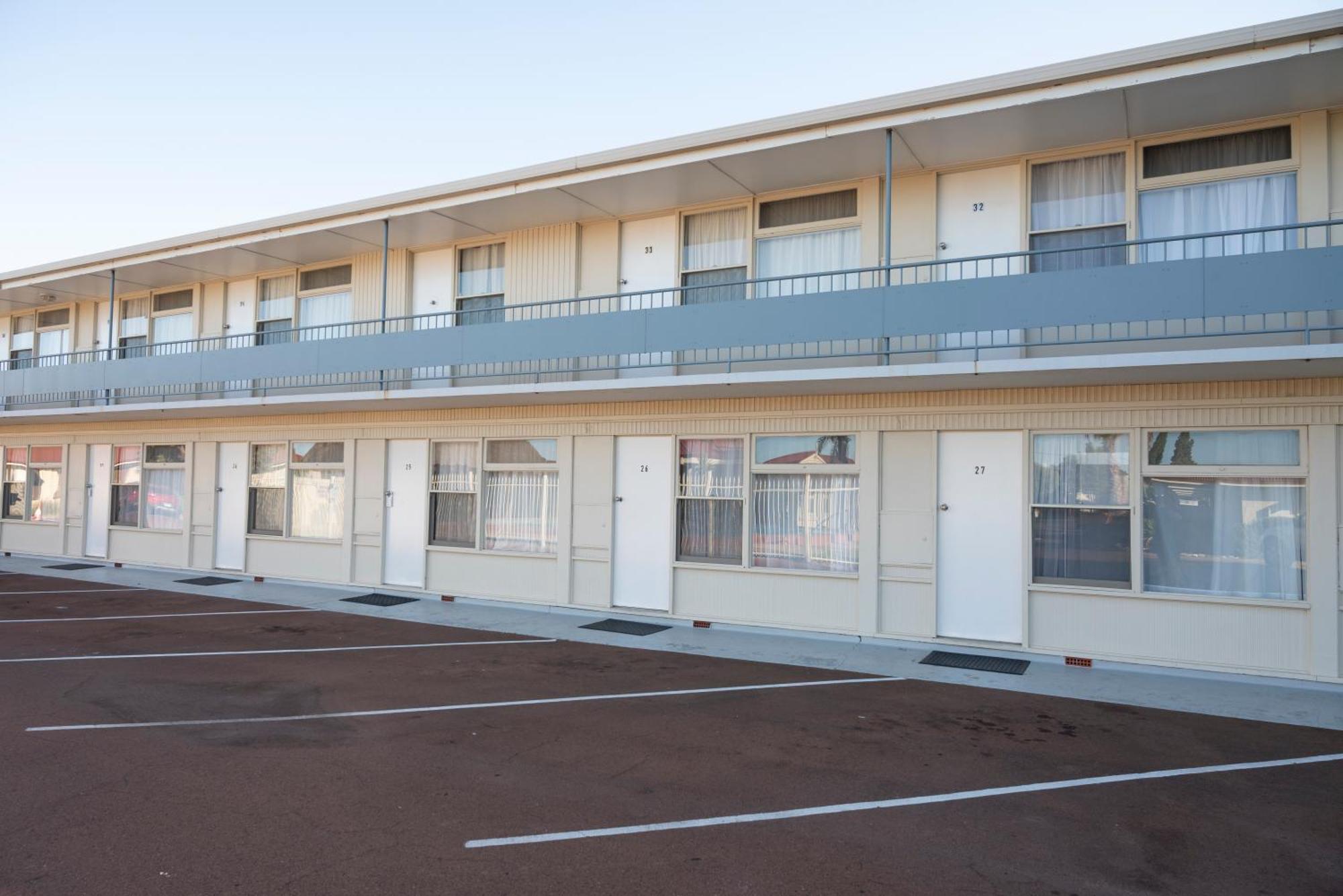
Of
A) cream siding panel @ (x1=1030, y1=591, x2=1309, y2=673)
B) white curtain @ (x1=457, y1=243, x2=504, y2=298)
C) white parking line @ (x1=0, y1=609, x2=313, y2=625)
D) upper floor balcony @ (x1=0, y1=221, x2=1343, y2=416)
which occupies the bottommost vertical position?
white parking line @ (x1=0, y1=609, x2=313, y2=625)

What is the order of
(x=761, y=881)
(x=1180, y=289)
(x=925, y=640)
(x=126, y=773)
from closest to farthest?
(x=761, y=881), (x=126, y=773), (x=1180, y=289), (x=925, y=640)

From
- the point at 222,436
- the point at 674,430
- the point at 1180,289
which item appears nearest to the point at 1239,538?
the point at 1180,289

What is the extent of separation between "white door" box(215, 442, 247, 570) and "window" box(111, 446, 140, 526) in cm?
259

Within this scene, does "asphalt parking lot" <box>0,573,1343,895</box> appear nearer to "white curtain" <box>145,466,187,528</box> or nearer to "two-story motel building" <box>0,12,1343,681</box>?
"two-story motel building" <box>0,12,1343,681</box>

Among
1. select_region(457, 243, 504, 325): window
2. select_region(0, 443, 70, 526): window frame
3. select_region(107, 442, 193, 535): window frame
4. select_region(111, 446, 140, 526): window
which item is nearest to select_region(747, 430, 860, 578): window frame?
Answer: select_region(457, 243, 504, 325): window

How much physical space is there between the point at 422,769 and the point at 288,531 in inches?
422

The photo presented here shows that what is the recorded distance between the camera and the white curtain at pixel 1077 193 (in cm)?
948

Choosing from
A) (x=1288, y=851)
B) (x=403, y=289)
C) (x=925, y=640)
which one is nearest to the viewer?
(x=1288, y=851)

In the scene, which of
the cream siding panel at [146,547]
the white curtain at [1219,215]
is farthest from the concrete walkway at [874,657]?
the white curtain at [1219,215]

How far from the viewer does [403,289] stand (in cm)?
1411

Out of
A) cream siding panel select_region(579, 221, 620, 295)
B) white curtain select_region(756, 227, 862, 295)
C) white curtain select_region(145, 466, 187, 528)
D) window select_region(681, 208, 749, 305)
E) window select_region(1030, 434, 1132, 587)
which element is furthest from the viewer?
white curtain select_region(145, 466, 187, 528)

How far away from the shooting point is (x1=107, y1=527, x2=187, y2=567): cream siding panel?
16.5 m

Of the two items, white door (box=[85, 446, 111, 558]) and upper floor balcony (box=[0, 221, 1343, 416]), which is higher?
upper floor balcony (box=[0, 221, 1343, 416])

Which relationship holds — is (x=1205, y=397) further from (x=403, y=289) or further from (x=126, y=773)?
(x=403, y=289)
